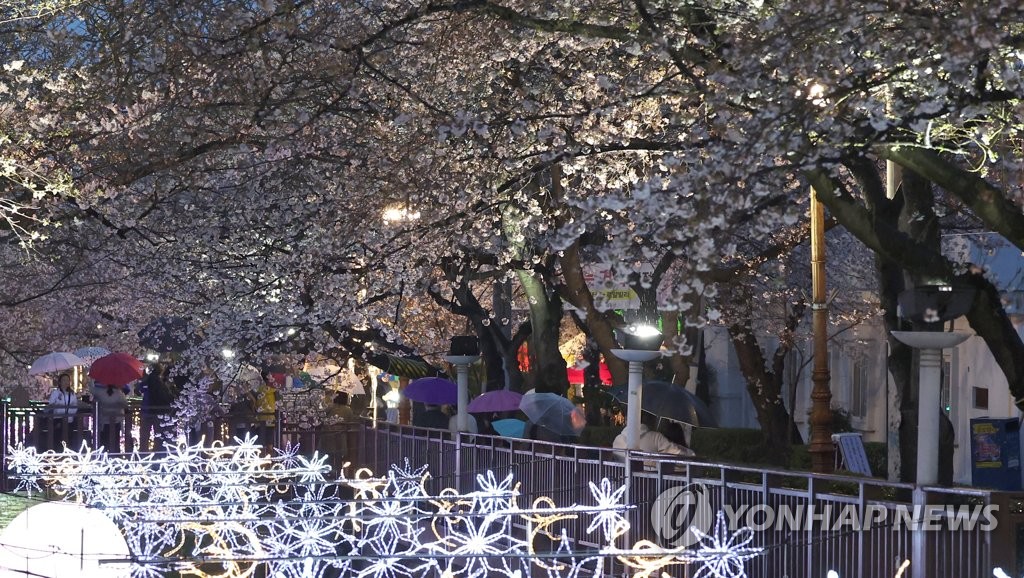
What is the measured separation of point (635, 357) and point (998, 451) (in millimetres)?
6797

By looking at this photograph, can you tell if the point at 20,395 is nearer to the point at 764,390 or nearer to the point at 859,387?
the point at 859,387

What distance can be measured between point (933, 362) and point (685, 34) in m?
3.28

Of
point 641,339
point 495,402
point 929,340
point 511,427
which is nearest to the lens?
point 929,340

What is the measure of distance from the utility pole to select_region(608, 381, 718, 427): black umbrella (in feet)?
4.12

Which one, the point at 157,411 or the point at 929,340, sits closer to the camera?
the point at 929,340

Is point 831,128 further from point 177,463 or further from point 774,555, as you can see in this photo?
point 177,463

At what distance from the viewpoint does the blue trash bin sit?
1916 centimetres

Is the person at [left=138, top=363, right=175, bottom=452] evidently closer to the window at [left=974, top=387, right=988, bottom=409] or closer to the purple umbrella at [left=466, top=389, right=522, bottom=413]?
the purple umbrella at [left=466, top=389, right=522, bottom=413]

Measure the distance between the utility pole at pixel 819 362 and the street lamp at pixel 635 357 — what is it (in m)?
2.49

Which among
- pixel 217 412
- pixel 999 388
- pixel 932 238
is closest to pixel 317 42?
pixel 932 238

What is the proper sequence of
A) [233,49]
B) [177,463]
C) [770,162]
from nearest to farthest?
1. [770,162]
2. [233,49]
3. [177,463]

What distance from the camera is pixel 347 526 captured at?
684 inches

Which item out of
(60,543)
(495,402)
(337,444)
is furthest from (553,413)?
(60,543)

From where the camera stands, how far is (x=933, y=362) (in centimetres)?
1040
